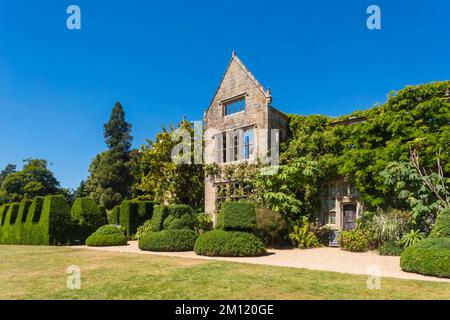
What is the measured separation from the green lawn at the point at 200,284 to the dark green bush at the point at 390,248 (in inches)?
222

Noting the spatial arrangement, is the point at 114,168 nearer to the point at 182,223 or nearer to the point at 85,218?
the point at 85,218

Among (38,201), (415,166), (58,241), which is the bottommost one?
(58,241)

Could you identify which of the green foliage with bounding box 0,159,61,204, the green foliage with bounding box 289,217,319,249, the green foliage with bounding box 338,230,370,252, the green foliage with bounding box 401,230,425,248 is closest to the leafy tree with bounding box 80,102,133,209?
the green foliage with bounding box 0,159,61,204

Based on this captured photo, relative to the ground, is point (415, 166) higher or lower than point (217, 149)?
lower

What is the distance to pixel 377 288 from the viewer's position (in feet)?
22.5

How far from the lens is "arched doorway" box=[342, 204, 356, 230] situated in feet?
55.1

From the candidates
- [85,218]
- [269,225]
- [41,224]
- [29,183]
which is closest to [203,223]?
[269,225]

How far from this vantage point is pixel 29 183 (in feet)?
146

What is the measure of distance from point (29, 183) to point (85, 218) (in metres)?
28.8

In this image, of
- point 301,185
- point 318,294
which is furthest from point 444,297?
point 301,185

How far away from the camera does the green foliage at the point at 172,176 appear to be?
22.9 metres
